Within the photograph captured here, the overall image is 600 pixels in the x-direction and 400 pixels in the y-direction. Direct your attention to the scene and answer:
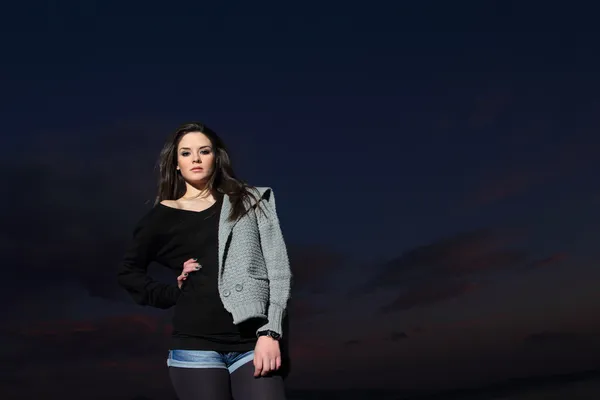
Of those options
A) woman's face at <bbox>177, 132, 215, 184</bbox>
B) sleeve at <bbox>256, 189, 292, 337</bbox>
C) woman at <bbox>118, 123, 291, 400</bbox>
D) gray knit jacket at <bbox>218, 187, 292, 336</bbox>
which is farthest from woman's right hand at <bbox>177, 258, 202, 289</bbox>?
woman's face at <bbox>177, 132, 215, 184</bbox>

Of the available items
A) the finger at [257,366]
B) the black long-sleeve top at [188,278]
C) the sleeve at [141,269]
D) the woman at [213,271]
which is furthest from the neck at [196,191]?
the finger at [257,366]

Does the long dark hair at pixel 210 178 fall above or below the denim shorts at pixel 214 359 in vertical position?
above

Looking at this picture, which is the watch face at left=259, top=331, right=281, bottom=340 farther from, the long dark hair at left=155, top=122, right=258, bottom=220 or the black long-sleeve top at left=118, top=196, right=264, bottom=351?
the long dark hair at left=155, top=122, right=258, bottom=220

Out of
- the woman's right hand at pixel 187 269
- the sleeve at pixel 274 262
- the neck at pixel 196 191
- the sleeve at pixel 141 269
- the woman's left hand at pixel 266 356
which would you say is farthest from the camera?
the neck at pixel 196 191

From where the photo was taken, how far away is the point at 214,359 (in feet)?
11.9

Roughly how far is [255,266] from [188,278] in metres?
0.33

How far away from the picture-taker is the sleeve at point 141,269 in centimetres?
399

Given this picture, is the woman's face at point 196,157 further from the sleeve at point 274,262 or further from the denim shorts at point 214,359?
the denim shorts at point 214,359

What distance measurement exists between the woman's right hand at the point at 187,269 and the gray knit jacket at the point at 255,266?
131 mm

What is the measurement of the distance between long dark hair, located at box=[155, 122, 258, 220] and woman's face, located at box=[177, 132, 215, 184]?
0.03 m

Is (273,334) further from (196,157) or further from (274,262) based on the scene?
(196,157)

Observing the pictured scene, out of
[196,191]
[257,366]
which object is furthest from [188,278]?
[257,366]

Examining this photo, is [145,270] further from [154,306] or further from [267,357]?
[267,357]

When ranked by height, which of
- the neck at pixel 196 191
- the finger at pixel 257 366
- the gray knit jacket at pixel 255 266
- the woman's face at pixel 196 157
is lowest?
the finger at pixel 257 366
